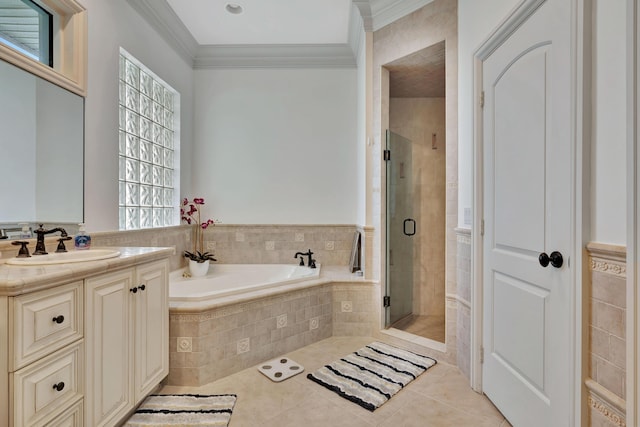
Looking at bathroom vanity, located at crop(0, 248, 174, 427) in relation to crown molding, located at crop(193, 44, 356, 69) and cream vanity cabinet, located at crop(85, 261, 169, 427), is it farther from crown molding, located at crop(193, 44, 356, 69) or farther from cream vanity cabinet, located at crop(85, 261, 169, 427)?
crown molding, located at crop(193, 44, 356, 69)

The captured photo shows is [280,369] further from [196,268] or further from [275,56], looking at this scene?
[275,56]

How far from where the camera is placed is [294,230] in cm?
366

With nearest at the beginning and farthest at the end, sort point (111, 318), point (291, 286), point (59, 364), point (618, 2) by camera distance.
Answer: point (618, 2) < point (59, 364) < point (111, 318) < point (291, 286)

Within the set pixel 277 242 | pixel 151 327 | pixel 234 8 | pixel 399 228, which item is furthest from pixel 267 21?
pixel 151 327

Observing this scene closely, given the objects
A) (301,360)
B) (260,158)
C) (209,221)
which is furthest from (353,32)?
(301,360)

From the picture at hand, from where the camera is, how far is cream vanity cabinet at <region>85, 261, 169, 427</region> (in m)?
1.40

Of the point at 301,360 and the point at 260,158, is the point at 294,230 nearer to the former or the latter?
the point at 260,158

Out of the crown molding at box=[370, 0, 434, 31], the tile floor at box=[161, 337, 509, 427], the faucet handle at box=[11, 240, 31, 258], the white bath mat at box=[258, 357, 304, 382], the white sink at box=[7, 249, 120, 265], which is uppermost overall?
the crown molding at box=[370, 0, 434, 31]

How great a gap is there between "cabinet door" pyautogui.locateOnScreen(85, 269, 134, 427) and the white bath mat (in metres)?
0.85

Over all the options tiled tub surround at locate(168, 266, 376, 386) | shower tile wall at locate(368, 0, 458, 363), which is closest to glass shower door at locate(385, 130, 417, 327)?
shower tile wall at locate(368, 0, 458, 363)

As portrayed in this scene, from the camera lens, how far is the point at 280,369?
2.31m

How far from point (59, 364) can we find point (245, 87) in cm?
312

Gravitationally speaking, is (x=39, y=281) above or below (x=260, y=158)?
below

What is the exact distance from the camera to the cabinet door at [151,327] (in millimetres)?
1702
